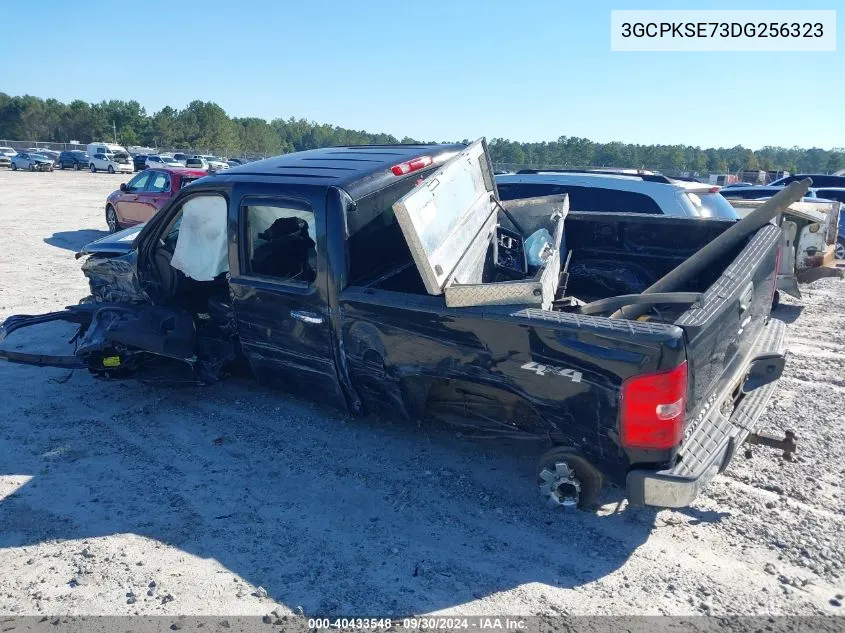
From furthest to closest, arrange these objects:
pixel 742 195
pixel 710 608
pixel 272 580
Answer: pixel 742 195, pixel 272 580, pixel 710 608

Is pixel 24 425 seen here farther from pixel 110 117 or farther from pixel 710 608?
pixel 110 117

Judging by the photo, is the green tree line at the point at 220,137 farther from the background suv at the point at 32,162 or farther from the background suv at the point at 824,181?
the background suv at the point at 824,181

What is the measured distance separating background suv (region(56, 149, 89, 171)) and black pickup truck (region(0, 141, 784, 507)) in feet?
142

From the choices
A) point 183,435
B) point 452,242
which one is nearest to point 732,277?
point 452,242

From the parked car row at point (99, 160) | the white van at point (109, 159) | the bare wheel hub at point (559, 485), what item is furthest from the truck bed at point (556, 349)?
the white van at point (109, 159)

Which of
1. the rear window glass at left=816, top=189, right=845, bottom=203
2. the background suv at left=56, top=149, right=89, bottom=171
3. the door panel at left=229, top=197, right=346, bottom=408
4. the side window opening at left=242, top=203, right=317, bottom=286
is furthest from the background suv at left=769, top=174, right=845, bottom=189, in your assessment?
the background suv at left=56, top=149, right=89, bottom=171

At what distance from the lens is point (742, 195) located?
1305 centimetres

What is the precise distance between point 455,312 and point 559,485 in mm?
1149

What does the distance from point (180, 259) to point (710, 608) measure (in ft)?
13.9

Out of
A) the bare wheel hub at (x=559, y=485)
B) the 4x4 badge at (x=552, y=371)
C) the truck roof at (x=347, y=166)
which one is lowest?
the bare wheel hub at (x=559, y=485)

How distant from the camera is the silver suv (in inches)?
276

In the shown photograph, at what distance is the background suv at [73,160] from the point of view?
1687 inches

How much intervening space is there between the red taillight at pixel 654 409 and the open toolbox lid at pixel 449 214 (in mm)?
1166

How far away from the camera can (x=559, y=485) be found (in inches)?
140
